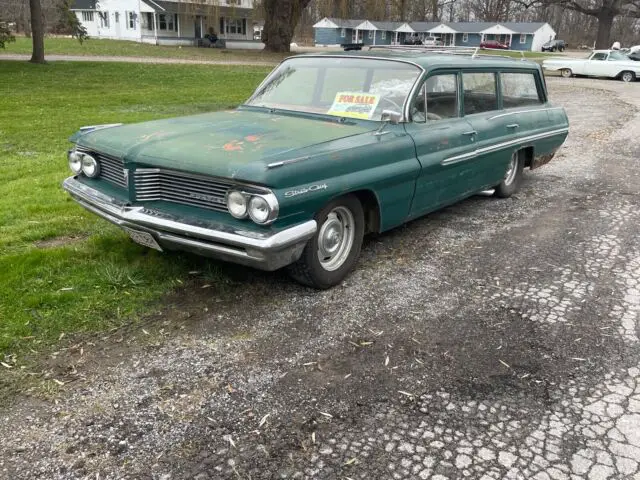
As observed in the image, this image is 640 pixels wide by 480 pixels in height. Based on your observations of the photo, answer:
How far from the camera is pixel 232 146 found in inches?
155

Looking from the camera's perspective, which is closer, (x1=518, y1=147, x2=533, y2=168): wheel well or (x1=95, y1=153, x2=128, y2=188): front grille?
(x1=95, y1=153, x2=128, y2=188): front grille

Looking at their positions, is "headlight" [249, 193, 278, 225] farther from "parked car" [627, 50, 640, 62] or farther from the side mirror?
"parked car" [627, 50, 640, 62]

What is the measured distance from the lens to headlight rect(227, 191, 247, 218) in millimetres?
3625

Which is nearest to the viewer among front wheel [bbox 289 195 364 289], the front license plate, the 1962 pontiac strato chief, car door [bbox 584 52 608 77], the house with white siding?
the 1962 pontiac strato chief

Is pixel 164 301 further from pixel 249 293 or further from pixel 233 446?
pixel 233 446

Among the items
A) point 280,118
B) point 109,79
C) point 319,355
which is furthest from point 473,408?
point 109,79

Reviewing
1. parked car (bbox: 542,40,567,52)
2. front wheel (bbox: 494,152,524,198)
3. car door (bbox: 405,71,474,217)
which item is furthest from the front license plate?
parked car (bbox: 542,40,567,52)

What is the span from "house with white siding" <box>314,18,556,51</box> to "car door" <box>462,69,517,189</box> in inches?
2692

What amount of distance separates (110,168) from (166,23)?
158 ft

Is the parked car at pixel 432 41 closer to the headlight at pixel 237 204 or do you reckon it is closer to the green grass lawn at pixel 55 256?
the green grass lawn at pixel 55 256

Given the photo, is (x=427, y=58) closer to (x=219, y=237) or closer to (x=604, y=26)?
(x=219, y=237)

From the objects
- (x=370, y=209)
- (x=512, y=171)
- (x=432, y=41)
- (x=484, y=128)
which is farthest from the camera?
(x=432, y=41)

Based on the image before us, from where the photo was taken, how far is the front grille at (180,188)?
148 inches

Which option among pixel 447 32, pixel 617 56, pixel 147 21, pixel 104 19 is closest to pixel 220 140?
pixel 617 56
